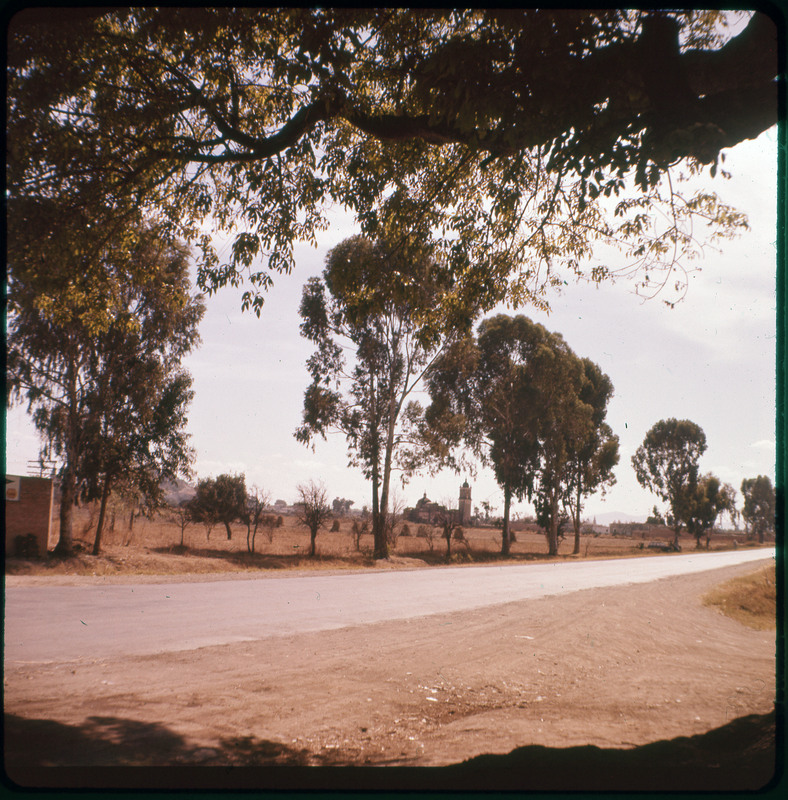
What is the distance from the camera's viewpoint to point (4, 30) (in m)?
3.39

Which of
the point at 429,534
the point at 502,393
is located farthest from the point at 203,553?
the point at 502,393

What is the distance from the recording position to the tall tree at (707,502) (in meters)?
52.8

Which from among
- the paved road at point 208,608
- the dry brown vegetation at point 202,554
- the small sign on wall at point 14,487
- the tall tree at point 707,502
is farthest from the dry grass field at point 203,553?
the tall tree at point 707,502

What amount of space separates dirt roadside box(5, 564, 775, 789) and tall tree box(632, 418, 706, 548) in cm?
4139

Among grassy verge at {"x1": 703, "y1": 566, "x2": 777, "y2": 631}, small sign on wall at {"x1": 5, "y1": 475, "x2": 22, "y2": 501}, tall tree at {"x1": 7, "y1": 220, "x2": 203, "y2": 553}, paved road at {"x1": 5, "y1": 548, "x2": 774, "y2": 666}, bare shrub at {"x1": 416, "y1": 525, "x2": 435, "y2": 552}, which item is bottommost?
bare shrub at {"x1": 416, "y1": 525, "x2": 435, "y2": 552}

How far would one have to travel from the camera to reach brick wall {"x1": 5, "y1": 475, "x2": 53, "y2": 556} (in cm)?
1878

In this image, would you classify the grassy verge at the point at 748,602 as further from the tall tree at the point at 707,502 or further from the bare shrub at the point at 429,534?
the tall tree at the point at 707,502

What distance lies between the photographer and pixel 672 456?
48781 millimetres

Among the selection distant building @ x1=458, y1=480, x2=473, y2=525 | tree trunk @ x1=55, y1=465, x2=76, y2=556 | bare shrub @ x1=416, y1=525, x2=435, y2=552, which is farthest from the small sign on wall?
distant building @ x1=458, y1=480, x2=473, y2=525

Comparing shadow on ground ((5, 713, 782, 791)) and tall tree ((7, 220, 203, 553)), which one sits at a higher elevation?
tall tree ((7, 220, 203, 553))

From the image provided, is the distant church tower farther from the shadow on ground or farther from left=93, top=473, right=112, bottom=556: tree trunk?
the shadow on ground

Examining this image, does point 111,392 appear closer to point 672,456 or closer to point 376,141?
point 376,141

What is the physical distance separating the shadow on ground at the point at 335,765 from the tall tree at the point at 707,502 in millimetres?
52602

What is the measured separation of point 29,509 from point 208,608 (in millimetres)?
11531
